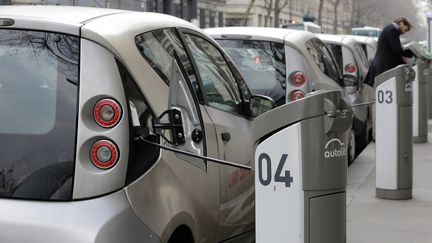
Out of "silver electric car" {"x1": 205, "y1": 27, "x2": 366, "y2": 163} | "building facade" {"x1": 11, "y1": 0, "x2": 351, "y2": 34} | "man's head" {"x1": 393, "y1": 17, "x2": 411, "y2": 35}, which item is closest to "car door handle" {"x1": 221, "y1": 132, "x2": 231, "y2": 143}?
"silver electric car" {"x1": 205, "y1": 27, "x2": 366, "y2": 163}

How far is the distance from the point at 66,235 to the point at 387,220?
3969 mm

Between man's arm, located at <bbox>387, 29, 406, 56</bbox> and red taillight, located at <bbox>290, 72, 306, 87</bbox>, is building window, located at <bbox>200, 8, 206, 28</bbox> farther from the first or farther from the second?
red taillight, located at <bbox>290, 72, 306, 87</bbox>

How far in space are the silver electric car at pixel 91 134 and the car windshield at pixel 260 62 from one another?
13.6ft

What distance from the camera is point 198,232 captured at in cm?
392

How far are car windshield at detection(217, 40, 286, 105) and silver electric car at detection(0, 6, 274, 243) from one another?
4.15 metres

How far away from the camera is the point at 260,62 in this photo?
7.95 meters

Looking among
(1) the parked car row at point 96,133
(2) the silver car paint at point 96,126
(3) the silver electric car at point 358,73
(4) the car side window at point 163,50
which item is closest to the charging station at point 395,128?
(4) the car side window at point 163,50

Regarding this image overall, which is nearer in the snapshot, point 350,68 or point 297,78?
point 297,78

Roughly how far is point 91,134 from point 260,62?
194 inches

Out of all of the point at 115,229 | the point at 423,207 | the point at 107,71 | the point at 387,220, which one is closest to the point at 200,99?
the point at 107,71

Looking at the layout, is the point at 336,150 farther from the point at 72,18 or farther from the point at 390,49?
the point at 390,49

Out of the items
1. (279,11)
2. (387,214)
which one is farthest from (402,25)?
(279,11)

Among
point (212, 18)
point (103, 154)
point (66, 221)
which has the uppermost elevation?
point (212, 18)

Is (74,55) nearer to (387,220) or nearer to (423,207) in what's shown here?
(387,220)
